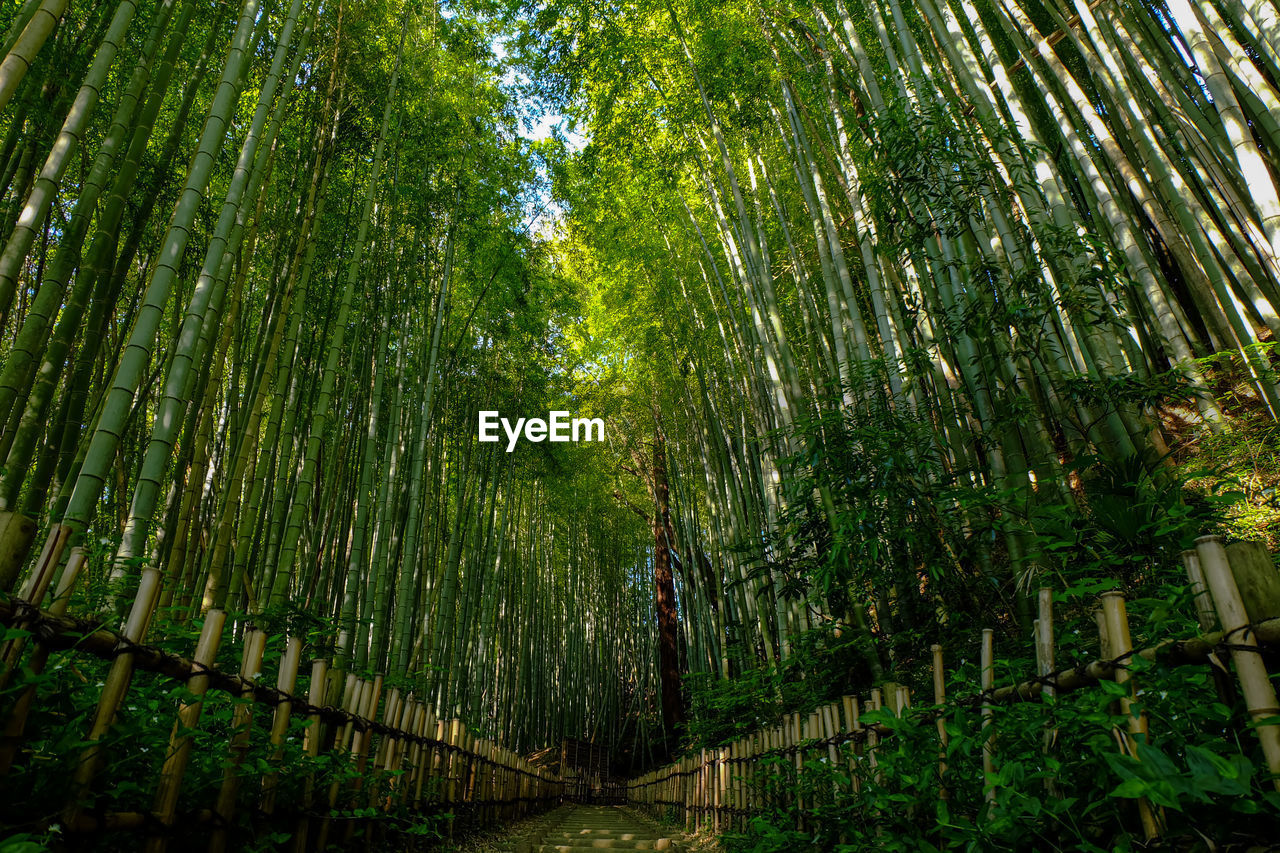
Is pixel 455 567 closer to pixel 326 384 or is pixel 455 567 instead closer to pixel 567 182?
pixel 326 384

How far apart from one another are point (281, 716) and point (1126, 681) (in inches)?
67.6

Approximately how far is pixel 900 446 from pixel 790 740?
139 centimetres

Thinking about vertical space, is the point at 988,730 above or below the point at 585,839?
above

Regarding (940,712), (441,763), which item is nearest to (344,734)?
(441,763)

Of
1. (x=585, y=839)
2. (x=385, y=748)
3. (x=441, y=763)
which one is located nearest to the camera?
(x=385, y=748)

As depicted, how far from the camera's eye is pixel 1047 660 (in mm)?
1177

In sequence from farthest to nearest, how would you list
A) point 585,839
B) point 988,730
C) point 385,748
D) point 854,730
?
point 585,839
point 385,748
point 854,730
point 988,730

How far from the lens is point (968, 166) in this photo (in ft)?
7.82

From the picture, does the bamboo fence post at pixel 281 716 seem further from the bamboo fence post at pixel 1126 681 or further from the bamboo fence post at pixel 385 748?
the bamboo fence post at pixel 1126 681

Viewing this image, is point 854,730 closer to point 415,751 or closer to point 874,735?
point 874,735

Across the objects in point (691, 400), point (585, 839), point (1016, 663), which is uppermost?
point (691, 400)

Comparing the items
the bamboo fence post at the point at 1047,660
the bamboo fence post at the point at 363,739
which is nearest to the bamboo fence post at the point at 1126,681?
the bamboo fence post at the point at 1047,660

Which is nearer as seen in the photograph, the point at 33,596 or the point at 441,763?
the point at 33,596

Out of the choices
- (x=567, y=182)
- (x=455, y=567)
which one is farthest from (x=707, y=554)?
(x=567, y=182)
